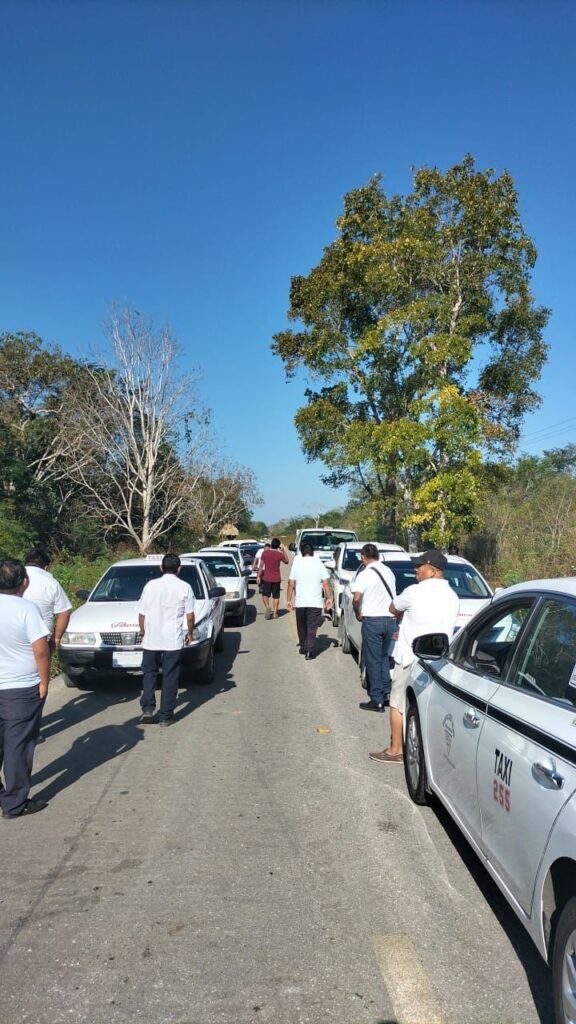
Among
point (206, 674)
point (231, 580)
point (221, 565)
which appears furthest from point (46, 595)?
point (221, 565)

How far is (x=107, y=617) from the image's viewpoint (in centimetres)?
855

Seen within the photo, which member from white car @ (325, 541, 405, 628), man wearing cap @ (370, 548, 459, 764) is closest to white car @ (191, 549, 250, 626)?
white car @ (325, 541, 405, 628)

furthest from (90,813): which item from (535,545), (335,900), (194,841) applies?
(535,545)

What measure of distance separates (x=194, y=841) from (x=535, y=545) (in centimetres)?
1391

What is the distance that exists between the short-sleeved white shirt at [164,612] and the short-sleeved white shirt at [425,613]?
8.14 ft

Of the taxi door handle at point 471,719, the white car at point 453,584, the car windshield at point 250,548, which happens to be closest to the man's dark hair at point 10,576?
the taxi door handle at point 471,719

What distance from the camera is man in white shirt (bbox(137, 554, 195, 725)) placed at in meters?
7.13

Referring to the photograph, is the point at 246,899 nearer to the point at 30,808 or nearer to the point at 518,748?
the point at 518,748

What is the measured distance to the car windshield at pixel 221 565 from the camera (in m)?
17.1

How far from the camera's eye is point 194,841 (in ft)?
14.5

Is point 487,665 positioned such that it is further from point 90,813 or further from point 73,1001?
→ point 90,813

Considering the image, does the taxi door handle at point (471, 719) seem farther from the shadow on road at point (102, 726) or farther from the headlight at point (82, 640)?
the headlight at point (82, 640)

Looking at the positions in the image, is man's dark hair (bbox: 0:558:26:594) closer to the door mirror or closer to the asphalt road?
the asphalt road

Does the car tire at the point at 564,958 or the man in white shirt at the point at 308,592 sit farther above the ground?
the man in white shirt at the point at 308,592
